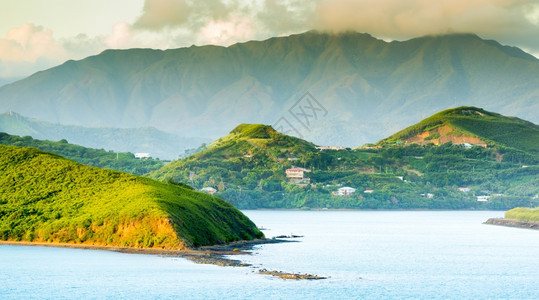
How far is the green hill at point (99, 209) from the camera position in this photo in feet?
280

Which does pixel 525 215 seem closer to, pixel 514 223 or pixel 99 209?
pixel 514 223

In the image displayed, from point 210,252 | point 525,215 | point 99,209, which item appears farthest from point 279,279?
point 525,215

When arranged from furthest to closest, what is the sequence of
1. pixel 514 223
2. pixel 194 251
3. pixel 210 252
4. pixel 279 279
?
pixel 514 223 < pixel 210 252 < pixel 194 251 < pixel 279 279

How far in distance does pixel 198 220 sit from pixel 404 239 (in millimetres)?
50209

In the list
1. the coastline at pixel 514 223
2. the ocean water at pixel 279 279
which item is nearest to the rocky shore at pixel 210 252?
the ocean water at pixel 279 279

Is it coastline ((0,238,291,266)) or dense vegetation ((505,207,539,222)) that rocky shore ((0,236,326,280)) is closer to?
coastline ((0,238,291,266))

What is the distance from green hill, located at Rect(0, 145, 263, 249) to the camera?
280ft

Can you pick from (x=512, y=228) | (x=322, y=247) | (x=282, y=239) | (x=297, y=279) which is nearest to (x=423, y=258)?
(x=322, y=247)

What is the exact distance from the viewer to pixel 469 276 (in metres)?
79.1

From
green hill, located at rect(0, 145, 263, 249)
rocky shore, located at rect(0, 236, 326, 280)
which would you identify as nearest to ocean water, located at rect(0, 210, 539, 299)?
rocky shore, located at rect(0, 236, 326, 280)

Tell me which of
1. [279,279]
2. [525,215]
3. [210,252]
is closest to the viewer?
[279,279]

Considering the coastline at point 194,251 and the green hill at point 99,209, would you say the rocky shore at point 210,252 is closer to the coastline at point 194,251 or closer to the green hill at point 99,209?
the coastline at point 194,251

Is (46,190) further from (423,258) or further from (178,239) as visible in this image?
(423,258)

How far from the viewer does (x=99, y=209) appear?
3538 inches
